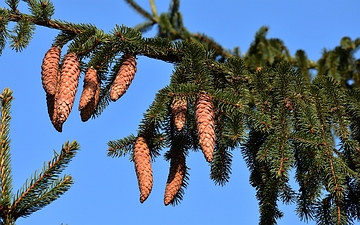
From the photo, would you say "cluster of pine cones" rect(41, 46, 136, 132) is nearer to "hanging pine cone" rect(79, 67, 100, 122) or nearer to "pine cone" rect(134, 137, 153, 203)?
"hanging pine cone" rect(79, 67, 100, 122)

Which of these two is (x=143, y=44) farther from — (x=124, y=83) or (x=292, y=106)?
(x=292, y=106)

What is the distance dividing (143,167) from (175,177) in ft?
0.65

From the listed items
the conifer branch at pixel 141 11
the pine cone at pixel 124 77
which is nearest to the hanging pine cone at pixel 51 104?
the pine cone at pixel 124 77

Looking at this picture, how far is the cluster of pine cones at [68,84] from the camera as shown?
2.33 metres

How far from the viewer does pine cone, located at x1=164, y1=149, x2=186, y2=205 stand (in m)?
2.58

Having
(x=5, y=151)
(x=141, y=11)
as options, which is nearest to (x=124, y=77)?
(x=5, y=151)

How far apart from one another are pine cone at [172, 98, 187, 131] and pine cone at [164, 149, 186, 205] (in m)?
0.28

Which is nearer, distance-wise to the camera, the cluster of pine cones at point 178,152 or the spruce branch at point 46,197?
the spruce branch at point 46,197

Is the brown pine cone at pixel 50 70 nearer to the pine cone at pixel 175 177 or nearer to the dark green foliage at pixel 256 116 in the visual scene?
the dark green foliage at pixel 256 116

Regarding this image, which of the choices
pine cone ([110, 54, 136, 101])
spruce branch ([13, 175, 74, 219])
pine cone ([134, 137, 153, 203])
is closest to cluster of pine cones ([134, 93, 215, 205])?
pine cone ([134, 137, 153, 203])

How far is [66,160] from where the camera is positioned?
6.15 feet

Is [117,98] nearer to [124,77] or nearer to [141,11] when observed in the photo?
[124,77]

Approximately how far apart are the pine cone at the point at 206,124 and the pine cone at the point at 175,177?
35 centimetres

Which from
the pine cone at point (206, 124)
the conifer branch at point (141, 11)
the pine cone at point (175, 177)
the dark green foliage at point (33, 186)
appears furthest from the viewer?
the conifer branch at point (141, 11)
